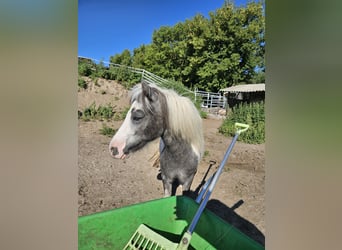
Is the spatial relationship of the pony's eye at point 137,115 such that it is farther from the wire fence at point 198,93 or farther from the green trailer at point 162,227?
the green trailer at point 162,227

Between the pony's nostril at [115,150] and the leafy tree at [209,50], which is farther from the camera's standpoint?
the pony's nostril at [115,150]

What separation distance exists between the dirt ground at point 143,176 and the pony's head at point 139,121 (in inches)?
2.3

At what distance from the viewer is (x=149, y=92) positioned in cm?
115

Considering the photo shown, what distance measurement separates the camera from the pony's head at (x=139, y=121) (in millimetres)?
1126

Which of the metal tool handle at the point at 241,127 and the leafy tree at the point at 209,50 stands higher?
the leafy tree at the point at 209,50

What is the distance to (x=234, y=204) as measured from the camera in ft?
5.08

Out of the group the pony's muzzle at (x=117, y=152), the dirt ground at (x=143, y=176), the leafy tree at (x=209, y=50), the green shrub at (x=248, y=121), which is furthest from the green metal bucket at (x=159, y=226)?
the leafy tree at (x=209, y=50)

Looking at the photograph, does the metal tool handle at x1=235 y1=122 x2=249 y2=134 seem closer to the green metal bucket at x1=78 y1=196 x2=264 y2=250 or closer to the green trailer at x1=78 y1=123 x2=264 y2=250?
the green trailer at x1=78 y1=123 x2=264 y2=250

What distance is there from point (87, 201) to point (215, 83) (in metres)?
0.93

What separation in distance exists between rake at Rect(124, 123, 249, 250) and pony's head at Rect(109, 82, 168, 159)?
1.24ft

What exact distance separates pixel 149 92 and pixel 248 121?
475mm
